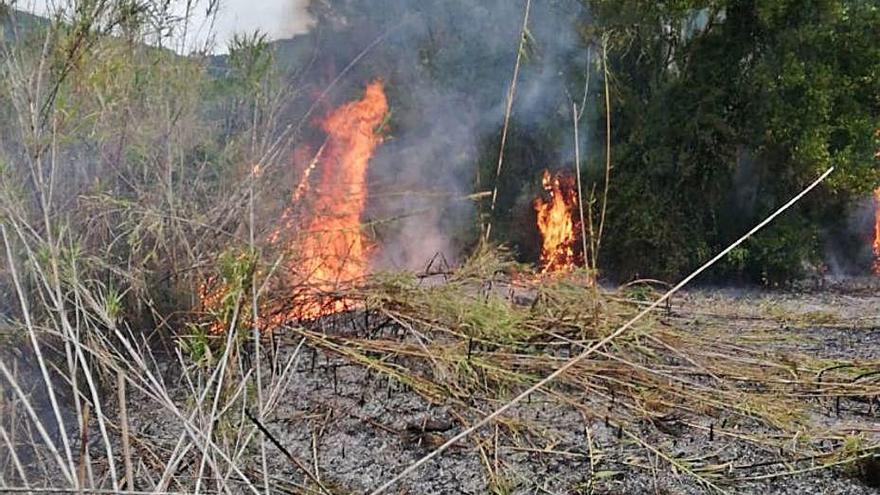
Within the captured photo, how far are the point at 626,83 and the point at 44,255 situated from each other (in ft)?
24.0

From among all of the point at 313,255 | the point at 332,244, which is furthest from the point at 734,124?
the point at 313,255

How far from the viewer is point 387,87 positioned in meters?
8.57

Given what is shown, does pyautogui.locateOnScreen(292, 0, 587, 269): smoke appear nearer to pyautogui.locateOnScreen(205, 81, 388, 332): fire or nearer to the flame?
the flame

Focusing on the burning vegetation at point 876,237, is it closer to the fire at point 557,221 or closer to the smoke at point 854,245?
the smoke at point 854,245

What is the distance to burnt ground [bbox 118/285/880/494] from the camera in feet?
6.66

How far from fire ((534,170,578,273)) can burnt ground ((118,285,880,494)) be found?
532 centimetres

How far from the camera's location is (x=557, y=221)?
8258mm

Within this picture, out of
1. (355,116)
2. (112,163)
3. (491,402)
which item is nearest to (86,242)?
(112,163)

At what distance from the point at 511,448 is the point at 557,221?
6.22 meters

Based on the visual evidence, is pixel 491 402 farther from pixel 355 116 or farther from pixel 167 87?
pixel 355 116

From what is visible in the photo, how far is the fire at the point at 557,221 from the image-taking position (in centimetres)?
812

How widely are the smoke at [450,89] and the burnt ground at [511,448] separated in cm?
555

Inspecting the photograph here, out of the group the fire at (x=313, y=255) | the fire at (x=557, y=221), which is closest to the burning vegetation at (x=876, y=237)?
the fire at (x=557, y=221)

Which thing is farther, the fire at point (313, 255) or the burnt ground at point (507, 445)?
the fire at point (313, 255)
